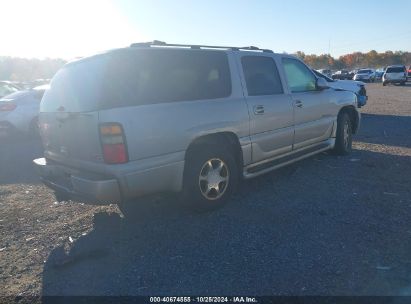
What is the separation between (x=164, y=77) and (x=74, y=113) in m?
1.03

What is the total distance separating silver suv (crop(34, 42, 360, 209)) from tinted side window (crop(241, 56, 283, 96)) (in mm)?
16

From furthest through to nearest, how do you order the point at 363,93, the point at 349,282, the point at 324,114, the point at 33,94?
the point at 363,93 → the point at 33,94 → the point at 324,114 → the point at 349,282

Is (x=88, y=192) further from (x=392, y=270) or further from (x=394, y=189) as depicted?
(x=394, y=189)

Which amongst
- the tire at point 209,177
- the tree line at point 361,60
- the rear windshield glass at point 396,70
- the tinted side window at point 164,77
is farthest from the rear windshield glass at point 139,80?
the tree line at point 361,60

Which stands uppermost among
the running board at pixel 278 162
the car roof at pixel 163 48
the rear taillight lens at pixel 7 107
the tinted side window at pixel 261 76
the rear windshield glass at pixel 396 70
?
the car roof at pixel 163 48

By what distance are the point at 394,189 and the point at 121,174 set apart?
3801mm

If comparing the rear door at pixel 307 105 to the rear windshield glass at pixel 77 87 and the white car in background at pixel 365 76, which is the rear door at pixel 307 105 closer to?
the rear windshield glass at pixel 77 87

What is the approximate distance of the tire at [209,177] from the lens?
440 centimetres

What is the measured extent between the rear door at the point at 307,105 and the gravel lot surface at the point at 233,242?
690 millimetres

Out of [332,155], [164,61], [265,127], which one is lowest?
[332,155]

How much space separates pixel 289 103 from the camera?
18.4ft

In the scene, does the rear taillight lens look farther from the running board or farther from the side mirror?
the side mirror

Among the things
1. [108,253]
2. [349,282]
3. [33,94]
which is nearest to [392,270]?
[349,282]

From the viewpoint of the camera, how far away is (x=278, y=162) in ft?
18.4
